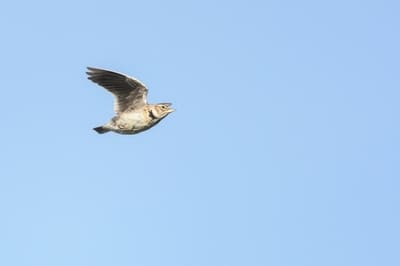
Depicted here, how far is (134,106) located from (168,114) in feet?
4.60

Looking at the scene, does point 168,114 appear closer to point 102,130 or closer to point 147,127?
point 147,127

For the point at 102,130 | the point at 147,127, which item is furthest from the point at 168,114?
the point at 102,130

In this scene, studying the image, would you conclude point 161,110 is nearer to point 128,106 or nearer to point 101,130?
point 128,106

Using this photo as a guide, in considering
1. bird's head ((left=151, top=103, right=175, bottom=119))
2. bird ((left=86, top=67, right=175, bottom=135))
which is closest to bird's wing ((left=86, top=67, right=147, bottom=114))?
bird ((left=86, top=67, right=175, bottom=135))

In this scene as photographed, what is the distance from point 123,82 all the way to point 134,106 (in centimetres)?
96

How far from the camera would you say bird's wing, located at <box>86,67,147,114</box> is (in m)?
25.9

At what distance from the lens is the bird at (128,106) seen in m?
25.3

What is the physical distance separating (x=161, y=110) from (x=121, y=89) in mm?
1935

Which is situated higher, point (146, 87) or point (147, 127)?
point (146, 87)

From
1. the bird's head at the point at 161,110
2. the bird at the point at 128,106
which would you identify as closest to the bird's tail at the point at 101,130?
the bird at the point at 128,106

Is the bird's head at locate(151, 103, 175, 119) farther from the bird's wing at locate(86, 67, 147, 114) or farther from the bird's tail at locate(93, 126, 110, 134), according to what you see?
the bird's tail at locate(93, 126, 110, 134)

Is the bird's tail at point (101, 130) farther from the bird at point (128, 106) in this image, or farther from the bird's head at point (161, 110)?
the bird's head at point (161, 110)

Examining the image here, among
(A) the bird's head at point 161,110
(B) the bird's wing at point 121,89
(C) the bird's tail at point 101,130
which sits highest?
(B) the bird's wing at point 121,89

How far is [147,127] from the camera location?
83.2ft
